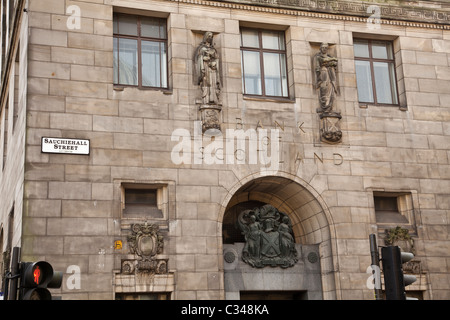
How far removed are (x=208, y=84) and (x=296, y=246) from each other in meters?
5.90

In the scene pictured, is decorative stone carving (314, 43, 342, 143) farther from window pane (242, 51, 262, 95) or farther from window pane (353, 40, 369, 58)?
window pane (242, 51, 262, 95)

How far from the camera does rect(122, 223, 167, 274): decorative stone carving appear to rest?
65.0 ft

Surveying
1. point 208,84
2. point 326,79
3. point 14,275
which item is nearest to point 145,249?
point 208,84

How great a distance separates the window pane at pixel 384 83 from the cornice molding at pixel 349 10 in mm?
1545

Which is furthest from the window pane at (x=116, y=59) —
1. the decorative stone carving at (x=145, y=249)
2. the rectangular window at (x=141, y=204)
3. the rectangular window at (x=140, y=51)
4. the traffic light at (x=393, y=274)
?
the traffic light at (x=393, y=274)

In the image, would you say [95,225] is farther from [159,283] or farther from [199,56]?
[199,56]

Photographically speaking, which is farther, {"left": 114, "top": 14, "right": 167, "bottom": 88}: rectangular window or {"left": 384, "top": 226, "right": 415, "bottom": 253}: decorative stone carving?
{"left": 384, "top": 226, "right": 415, "bottom": 253}: decorative stone carving

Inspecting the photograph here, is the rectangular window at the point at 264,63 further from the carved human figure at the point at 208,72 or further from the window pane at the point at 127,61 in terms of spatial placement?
the window pane at the point at 127,61

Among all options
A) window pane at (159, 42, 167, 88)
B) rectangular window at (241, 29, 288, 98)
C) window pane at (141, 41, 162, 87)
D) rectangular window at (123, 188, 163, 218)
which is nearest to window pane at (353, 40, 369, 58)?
rectangular window at (241, 29, 288, 98)

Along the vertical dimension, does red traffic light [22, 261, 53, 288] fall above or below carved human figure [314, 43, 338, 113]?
below

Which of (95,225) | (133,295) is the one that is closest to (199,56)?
(95,225)

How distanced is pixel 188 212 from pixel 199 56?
4991mm

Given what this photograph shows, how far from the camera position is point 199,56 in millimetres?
21953
